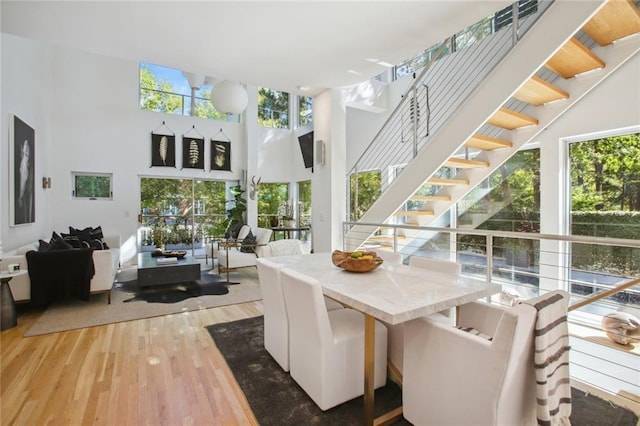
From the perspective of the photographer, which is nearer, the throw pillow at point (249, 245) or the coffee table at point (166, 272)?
the coffee table at point (166, 272)

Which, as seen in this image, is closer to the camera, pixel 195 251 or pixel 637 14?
pixel 637 14

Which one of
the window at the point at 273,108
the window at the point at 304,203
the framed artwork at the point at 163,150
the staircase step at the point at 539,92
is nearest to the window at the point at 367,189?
the window at the point at 304,203

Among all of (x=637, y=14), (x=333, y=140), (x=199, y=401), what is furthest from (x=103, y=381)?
(x=637, y=14)

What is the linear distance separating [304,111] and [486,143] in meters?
6.21

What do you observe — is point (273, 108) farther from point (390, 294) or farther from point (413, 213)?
point (390, 294)

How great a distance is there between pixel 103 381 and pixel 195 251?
5481 mm

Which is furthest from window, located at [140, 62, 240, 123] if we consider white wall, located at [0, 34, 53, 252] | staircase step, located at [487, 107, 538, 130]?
staircase step, located at [487, 107, 538, 130]

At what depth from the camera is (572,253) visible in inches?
140

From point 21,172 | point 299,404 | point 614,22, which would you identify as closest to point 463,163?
point 614,22

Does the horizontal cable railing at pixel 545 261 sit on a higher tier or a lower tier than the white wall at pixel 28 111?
lower

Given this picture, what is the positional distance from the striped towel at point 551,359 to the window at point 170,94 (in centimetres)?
737

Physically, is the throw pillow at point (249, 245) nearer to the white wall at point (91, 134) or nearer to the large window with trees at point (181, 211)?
the large window with trees at point (181, 211)

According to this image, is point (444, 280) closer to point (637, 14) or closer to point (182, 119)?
point (637, 14)

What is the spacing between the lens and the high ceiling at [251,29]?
2.42 metres
